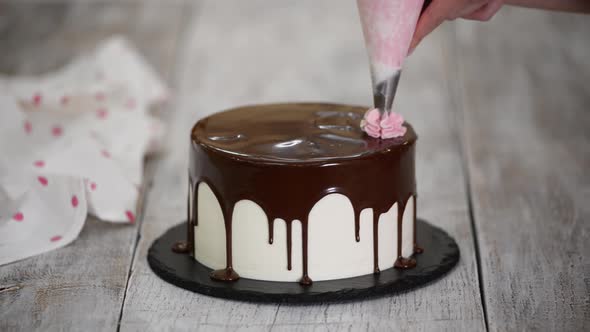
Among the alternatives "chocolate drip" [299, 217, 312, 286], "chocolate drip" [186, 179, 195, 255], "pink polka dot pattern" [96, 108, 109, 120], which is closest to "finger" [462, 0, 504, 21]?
"chocolate drip" [299, 217, 312, 286]

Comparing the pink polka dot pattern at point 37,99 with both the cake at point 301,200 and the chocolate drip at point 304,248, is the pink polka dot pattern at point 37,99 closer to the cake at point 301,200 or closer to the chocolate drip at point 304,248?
the cake at point 301,200

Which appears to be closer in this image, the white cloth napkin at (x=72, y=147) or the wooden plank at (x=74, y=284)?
the wooden plank at (x=74, y=284)

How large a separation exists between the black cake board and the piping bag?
316mm

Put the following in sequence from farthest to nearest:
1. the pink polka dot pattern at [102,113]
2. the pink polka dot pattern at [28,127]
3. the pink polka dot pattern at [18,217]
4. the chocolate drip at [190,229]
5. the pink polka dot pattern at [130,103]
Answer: the pink polka dot pattern at [130,103]
the pink polka dot pattern at [102,113]
the pink polka dot pattern at [28,127]
the pink polka dot pattern at [18,217]
the chocolate drip at [190,229]

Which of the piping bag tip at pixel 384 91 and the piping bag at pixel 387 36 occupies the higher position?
the piping bag at pixel 387 36

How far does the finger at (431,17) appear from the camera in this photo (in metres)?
1.72

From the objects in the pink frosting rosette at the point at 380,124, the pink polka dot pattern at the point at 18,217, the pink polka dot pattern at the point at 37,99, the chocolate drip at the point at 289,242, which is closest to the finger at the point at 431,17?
the pink frosting rosette at the point at 380,124

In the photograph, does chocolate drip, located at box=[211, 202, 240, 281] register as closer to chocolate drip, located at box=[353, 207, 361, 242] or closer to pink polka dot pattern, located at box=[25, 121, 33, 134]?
chocolate drip, located at box=[353, 207, 361, 242]

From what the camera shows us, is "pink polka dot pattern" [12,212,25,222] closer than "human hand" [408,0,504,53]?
No

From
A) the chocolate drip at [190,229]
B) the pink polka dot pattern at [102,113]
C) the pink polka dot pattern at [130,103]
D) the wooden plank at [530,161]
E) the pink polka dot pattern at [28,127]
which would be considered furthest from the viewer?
the pink polka dot pattern at [130,103]

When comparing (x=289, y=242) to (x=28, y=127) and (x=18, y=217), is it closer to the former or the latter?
(x=18, y=217)

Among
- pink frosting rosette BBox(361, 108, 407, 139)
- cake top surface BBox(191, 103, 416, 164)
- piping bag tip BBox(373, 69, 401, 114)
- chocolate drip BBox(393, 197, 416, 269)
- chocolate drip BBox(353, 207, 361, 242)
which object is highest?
piping bag tip BBox(373, 69, 401, 114)

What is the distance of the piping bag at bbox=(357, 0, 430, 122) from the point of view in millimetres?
1667

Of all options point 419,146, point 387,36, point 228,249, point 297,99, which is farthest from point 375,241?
point 297,99
